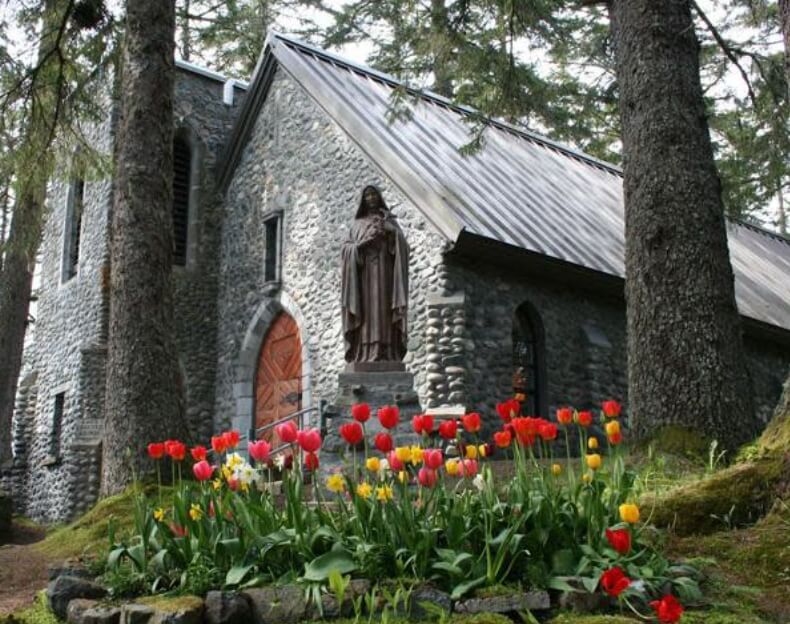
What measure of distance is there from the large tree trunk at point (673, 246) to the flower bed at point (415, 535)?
2.99m

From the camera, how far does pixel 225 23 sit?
73.6 feet

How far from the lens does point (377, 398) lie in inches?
374

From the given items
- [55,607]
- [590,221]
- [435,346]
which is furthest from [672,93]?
[590,221]

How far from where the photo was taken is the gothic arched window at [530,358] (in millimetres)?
14633

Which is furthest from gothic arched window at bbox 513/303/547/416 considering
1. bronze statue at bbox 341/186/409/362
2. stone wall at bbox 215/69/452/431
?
bronze statue at bbox 341/186/409/362

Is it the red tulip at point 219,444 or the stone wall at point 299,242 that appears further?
the stone wall at point 299,242

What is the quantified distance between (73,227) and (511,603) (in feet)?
58.0

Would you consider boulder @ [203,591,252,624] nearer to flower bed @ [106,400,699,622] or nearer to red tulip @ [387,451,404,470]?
flower bed @ [106,400,699,622]

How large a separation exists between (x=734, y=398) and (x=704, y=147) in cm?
235

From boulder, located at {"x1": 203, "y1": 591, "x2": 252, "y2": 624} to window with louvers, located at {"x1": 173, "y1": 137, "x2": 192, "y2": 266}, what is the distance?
14.8 metres

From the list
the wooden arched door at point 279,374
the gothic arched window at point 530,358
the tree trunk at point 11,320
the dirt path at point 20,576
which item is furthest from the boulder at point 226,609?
the tree trunk at point 11,320

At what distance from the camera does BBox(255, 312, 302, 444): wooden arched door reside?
1606cm

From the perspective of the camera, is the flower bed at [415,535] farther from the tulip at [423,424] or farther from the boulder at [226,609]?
the boulder at [226,609]

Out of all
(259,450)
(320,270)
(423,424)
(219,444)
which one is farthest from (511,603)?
(320,270)
